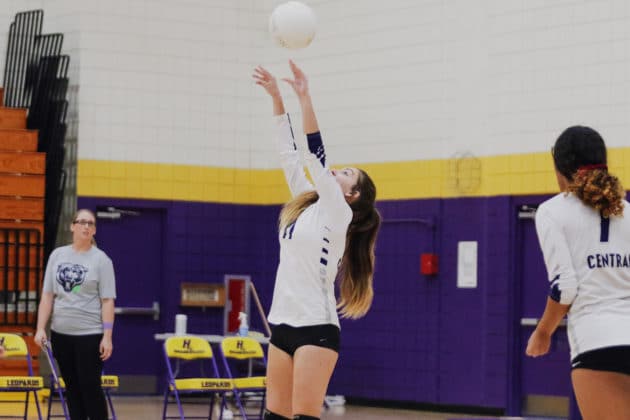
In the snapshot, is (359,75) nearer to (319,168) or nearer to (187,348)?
(187,348)

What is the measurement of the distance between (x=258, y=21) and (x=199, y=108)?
1414mm

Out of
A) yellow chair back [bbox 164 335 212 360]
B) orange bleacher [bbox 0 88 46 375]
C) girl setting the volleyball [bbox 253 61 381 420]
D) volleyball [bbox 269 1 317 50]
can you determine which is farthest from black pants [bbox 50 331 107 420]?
orange bleacher [bbox 0 88 46 375]

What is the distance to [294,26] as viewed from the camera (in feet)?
24.8

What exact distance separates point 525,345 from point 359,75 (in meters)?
3.95

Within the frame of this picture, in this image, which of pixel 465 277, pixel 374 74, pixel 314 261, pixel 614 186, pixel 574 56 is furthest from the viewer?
pixel 374 74

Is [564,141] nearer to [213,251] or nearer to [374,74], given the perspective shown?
[374,74]

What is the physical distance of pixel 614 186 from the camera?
13.9ft

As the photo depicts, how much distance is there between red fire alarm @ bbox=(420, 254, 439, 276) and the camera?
13659mm

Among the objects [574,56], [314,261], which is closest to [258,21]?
[574,56]

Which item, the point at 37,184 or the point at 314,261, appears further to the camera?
the point at 37,184

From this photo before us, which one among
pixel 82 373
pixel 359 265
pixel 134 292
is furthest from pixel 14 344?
pixel 359 265

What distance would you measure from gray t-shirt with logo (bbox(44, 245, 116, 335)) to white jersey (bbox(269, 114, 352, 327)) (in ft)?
11.8

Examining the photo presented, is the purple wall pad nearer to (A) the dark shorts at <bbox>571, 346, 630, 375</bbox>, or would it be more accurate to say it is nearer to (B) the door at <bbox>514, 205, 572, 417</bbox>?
(B) the door at <bbox>514, 205, 572, 417</bbox>

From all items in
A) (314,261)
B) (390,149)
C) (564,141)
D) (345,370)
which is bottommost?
(345,370)
